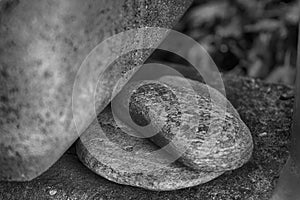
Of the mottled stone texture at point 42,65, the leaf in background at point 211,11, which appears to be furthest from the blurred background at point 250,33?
the mottled stone texture at point 42,65

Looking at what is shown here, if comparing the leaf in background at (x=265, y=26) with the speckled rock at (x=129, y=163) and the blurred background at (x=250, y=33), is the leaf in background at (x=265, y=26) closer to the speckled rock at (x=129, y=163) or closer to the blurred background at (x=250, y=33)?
the blurred background at (x=250, y=33)

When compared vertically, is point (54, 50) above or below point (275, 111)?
above

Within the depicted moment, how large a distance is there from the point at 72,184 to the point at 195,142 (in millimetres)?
251

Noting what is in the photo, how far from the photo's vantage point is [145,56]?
1.11 meters

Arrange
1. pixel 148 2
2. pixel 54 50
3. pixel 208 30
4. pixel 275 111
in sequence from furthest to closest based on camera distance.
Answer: pixel 208 30 < pixel 275 111 < pixel 148 2 < pixel 54 50

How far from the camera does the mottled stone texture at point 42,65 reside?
0.92 m

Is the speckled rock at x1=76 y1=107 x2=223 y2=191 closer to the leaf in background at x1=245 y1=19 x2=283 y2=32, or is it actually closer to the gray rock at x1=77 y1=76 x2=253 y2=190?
the gray rock at x1=77 y1=76 x2=253 y2=190

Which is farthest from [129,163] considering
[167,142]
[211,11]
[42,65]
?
[211,11]

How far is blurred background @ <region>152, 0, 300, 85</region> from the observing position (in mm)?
1967

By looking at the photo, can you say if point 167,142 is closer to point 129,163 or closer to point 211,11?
→ point 129,163

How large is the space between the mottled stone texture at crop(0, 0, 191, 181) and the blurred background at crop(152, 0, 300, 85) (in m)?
1.01

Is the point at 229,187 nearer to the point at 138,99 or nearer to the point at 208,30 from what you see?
the point at 138,99

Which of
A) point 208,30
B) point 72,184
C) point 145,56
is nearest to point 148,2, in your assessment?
point 145,56

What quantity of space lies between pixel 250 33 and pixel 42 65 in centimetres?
124
